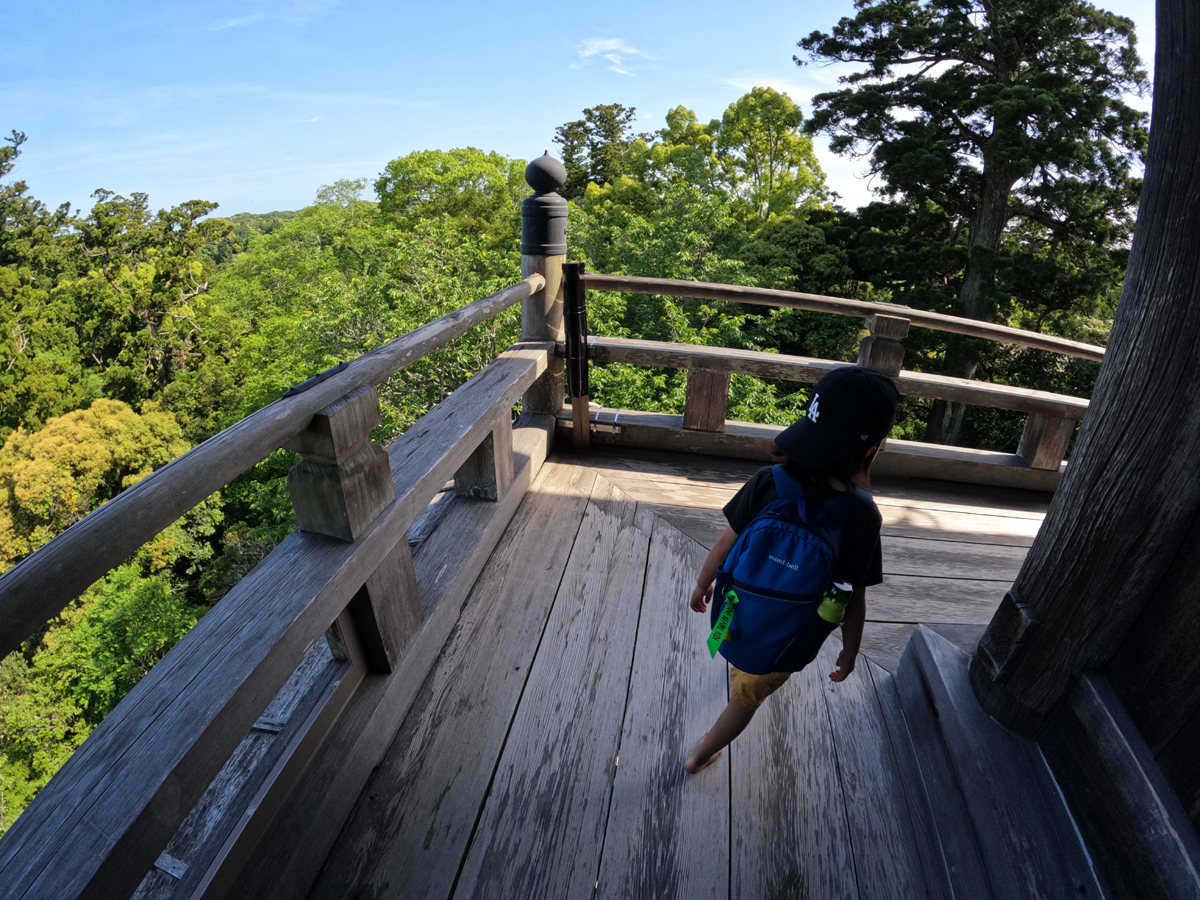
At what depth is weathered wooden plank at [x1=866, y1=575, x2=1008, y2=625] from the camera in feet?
7.02

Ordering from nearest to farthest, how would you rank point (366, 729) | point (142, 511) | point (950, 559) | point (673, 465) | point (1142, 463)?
point (142, 511) < point (1142, 463) < point (366, 729) < point (950, 559) < point (673, 465)

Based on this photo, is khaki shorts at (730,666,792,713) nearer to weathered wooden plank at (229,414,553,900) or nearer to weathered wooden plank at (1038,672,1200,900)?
weathered wooden plank at (1038,672,1200,900)

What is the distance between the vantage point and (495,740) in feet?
5.34

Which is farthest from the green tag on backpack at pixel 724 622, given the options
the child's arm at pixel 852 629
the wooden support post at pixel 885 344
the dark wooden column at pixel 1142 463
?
the wooden support post at pixel 885 344

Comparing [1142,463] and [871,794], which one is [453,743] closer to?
[871,794]

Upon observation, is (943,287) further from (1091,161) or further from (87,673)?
(87,673)

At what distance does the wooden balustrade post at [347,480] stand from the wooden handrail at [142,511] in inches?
1.6

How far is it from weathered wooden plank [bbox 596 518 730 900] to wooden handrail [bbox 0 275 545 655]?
1.08 meters

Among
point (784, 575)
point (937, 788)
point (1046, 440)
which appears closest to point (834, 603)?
point (784, 575)

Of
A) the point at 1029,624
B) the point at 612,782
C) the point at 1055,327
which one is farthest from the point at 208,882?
the point at 1055,327

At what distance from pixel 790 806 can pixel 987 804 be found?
41cm

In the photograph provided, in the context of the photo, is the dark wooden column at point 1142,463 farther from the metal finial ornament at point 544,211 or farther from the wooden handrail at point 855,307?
the metal finial ornament at point 544,211

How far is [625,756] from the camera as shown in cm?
160

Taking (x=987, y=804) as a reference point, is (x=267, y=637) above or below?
above
